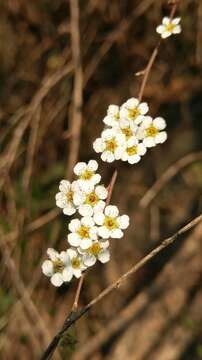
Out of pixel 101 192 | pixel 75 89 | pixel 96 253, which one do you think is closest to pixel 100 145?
pixel 101 192

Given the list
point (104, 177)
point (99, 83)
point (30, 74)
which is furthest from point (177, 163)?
point (30, 74)

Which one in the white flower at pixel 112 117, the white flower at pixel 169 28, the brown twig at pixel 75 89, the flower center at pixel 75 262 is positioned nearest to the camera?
the flower center at pixel 75 262

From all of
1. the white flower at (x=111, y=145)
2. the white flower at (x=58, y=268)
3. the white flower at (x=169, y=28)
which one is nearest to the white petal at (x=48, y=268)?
the white flower at (x=58, y=268)

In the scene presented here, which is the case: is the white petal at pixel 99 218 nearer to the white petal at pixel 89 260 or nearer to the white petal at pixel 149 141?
the white petal at pixel 89 260

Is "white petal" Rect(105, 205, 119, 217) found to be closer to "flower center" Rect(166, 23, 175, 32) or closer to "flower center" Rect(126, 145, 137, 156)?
"flower center" Rect(126, 145, 137, 156)

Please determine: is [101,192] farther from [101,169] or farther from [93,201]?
[101,169]

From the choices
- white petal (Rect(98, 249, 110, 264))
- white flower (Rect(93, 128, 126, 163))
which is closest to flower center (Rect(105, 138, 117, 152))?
white flower (Rect(93, 128, 126, 163))
